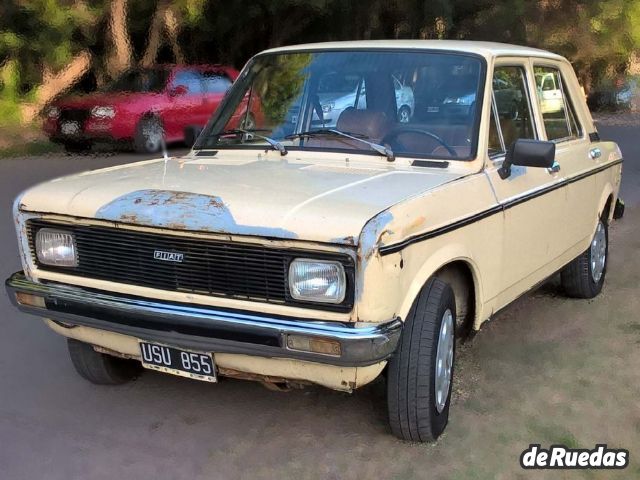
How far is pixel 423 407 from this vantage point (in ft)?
10.6

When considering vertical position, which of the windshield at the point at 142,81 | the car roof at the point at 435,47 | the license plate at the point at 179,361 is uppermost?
the car roof at the point at 435,47

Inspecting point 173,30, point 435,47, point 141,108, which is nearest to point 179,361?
point 435,47

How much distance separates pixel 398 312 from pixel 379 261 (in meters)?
0.28

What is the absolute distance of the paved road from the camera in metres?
3.24

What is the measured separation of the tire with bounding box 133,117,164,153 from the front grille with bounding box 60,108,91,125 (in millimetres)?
884

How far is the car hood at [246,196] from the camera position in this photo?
285 centimetres

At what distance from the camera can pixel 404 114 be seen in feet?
13.0

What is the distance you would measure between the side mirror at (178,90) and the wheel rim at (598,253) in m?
9.18

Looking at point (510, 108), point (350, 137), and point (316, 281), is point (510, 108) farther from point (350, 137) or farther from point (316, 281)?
point (316, 281)

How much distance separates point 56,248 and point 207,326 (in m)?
0.92

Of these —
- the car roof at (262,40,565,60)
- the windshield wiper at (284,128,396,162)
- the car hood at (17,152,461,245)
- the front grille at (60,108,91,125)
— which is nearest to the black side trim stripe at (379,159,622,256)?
the car hood at (17,152,461,245)

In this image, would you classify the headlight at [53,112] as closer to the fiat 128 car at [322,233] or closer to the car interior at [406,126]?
the fiat 128 car at [322,233]

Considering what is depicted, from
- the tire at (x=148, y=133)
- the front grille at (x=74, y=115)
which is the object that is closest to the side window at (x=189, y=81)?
the tire at (x=148, y=133)

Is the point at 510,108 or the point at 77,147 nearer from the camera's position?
the point at 510,108
